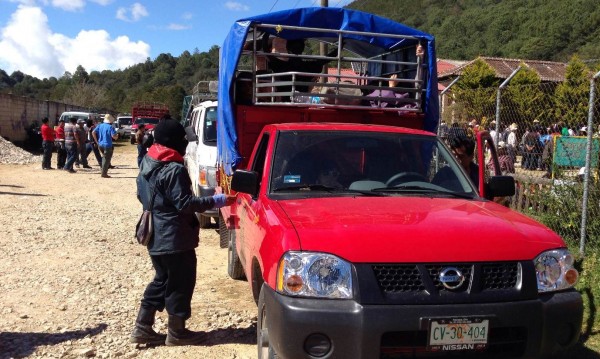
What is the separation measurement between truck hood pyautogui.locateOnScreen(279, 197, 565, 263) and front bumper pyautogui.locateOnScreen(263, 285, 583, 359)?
0.26m

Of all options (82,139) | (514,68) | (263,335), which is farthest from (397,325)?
(514,68)

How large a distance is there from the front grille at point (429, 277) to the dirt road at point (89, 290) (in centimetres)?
194

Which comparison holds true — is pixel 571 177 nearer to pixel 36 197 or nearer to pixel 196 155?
pixel 196 155

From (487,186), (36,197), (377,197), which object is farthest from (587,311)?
(36,197)

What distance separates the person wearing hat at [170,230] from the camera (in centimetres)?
436

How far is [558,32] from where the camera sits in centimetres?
7531

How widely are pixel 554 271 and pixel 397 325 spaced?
1.09m

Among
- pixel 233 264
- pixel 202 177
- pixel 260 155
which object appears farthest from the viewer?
pixel 202 177

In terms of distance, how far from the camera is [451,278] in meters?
3.01

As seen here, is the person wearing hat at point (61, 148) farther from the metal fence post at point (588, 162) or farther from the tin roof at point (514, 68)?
the tin roof at point (514, 68)

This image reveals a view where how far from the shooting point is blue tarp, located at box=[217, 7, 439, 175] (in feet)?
19.6

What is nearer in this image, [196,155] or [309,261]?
[309,261]

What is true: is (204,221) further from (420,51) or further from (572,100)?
(572,100)

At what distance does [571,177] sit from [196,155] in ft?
18.6
